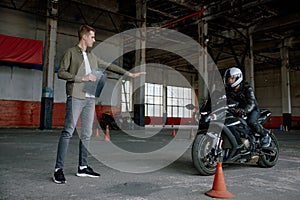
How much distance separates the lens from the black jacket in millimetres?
3906

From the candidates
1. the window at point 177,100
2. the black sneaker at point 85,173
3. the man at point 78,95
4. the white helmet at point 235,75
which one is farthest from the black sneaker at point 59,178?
the window at point 177,100

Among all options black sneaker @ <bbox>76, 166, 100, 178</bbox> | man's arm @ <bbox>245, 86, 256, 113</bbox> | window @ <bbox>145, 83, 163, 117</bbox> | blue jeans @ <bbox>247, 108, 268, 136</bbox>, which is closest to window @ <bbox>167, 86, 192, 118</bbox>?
window @ <bbox>145, 83, 163, 117</bbox>

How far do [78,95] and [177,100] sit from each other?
29.7 meters

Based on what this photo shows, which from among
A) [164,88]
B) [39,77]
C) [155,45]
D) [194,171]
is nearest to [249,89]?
[194,171]

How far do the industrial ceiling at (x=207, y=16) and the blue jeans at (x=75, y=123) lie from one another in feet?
38.7

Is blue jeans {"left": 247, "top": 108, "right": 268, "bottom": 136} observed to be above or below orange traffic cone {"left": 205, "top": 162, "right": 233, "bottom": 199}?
above

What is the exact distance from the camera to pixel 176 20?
16766 mm

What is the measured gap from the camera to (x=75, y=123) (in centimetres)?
316

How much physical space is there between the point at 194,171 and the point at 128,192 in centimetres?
145

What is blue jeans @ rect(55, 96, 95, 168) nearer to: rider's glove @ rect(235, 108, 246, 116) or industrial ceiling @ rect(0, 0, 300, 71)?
rider's glove @ rect(235, 108, 246, 116)

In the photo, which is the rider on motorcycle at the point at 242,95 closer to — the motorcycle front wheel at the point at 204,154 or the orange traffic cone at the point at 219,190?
the motorcycle front wheel at the point at 204,154

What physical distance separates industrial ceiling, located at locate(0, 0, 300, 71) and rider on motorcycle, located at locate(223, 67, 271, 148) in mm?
11637

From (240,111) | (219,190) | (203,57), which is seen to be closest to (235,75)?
(240,111)

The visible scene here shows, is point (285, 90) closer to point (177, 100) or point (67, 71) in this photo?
point (177, 100)
